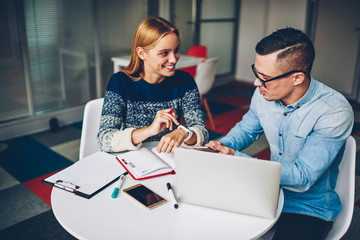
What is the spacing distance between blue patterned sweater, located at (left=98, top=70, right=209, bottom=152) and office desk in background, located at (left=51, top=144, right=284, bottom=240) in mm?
438

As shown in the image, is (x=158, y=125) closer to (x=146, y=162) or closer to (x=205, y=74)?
(x=146, y=162)

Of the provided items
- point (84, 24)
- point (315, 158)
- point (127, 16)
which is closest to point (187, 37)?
point (127, 16)

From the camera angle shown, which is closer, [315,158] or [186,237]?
[186,237]

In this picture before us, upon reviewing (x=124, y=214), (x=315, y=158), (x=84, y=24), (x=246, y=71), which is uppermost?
(x=84, y=24)

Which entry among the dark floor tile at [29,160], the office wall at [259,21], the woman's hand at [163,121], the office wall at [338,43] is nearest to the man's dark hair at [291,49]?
the woman's hand at [163,121]

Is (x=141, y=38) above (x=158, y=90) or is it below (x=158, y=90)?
above

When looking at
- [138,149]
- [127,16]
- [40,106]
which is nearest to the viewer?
[138,149]

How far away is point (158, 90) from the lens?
1.83m

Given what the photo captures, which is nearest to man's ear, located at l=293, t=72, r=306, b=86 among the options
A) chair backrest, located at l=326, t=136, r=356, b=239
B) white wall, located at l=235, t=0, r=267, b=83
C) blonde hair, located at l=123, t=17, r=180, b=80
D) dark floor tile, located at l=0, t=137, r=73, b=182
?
chair backrest, located at l=326, t=136, r=356, b=239

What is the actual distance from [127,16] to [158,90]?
9.95ft

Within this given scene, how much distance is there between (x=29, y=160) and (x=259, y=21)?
4626 millimetres

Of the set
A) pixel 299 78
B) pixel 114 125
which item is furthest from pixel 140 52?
pixel 299 78

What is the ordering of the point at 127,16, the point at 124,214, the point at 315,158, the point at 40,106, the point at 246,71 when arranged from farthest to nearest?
the point at 246,71, the point at 127,16, the point at 40,106, the point at 315,158, the point at 124,214

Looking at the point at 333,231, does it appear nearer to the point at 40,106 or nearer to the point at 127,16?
the point at 40,106
